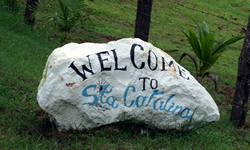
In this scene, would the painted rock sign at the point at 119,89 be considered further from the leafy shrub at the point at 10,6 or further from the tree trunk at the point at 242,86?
the leafy shrub at the point at 10,6

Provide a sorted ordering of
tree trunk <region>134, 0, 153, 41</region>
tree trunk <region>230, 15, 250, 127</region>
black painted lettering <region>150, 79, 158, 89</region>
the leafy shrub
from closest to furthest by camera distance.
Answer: black painted lettering <region>150, 79, 158, 89</region> → tree trunk <region>230, 15, 250, 127</region> → tree trunk <region>134, 0, 153, 41</region> → the leafy shrub

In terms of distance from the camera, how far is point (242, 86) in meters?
4.64

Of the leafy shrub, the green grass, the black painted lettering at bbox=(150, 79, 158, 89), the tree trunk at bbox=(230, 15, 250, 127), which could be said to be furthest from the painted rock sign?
the leafy shrub

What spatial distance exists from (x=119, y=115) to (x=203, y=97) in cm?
106

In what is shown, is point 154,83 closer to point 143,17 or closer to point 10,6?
point 143,17

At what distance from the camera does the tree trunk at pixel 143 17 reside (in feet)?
19.8

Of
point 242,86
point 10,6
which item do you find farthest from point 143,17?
point 10,6

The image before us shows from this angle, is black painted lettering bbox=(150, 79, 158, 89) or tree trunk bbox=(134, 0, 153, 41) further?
tree trunk bbox=(134, 0, 153, 41)

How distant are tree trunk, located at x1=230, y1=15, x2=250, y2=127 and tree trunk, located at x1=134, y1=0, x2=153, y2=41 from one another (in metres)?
2.09

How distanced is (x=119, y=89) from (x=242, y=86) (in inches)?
85.5

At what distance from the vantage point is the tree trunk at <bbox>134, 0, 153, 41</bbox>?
604cm

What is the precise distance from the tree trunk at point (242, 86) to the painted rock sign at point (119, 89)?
110cm

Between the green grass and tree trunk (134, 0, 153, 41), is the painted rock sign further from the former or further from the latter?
tree trunk (134, 0, 153, 41)

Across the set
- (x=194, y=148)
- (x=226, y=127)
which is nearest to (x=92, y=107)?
(x=194, y=148)
